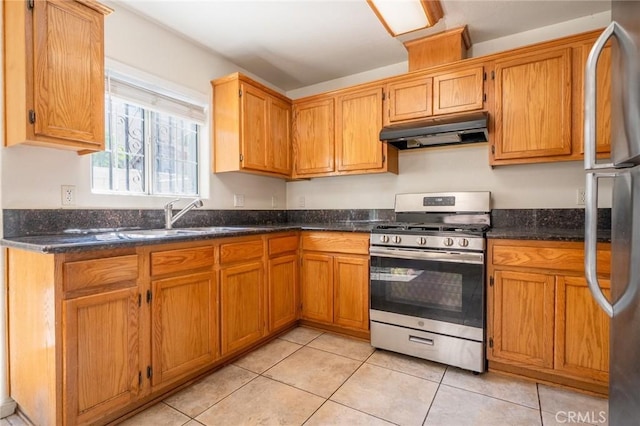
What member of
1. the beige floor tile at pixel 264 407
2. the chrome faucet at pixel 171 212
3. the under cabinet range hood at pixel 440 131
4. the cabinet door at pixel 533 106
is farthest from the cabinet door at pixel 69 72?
the cabinet door at pixel 533 106

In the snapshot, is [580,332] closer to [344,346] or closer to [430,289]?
[430,289]

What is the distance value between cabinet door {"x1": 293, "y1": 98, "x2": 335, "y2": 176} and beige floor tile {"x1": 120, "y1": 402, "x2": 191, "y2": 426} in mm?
2216

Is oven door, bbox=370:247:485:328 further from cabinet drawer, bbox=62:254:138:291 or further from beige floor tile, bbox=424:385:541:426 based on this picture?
cabinet drawer, bbox=62:254:138:291

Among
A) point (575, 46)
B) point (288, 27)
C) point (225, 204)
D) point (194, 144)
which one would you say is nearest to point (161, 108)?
point (194, 144)

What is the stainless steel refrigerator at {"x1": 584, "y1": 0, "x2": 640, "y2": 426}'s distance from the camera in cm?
76

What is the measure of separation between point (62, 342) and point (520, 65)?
124 inches

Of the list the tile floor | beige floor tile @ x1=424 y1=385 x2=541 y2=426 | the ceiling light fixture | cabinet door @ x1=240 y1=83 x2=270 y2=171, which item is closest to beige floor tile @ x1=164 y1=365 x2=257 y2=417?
the tile floor

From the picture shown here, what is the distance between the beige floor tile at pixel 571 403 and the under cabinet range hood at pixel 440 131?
171 cm

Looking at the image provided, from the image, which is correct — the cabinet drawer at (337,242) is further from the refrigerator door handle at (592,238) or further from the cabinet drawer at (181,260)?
the refrigerator door handle at (592,238)

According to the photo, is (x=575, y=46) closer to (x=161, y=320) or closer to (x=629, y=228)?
(x=629, y=228)

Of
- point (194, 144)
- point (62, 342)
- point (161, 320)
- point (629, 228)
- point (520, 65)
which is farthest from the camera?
point (194, 144)

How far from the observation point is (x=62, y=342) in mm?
1379

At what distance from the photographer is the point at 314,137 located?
3.19 metres

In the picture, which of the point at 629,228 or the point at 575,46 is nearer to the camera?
the point at 629,228
